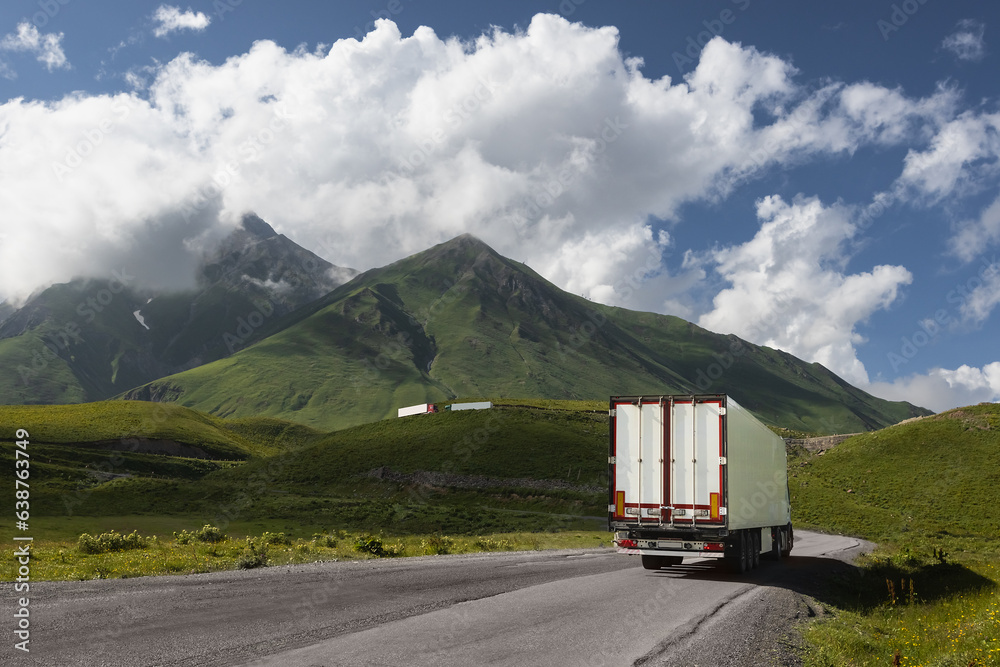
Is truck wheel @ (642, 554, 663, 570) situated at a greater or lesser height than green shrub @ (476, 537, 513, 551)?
greater

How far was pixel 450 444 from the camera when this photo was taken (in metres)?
97.1

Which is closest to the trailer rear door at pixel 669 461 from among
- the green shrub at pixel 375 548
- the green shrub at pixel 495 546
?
the green shrub at pixel 375 548

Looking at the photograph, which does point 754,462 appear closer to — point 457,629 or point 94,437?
point 457,629

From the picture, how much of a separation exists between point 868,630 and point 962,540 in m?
48.3

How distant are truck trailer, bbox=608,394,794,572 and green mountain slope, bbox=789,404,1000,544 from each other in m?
40.9

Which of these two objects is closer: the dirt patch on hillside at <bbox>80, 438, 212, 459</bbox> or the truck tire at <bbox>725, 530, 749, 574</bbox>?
the truck tire at <bbox>725, 530, 749, 574</bbox>

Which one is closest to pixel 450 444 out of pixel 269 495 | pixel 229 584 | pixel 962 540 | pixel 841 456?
pixel 269 495

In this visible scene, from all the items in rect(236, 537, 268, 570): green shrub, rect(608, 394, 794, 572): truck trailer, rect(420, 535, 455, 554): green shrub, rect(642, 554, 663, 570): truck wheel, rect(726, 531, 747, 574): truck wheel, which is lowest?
rect(420, 535, 455, 554): green shrub

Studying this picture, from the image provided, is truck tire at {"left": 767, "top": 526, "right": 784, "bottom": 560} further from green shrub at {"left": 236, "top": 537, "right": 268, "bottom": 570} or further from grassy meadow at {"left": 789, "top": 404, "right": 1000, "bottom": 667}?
green shrub at {"left": 236, "top": 537, "right": 268, "bottom": 570}

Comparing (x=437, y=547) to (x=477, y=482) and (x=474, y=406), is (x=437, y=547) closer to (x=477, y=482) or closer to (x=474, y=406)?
(x=477, y=482)

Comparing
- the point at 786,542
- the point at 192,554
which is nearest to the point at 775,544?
the point at 786,542

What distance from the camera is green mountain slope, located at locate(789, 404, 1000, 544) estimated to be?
204ft

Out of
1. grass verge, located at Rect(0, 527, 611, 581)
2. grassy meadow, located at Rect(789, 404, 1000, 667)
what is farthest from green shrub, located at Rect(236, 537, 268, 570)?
grassy meadow, located at Rect(789, 404, 1000, 667)

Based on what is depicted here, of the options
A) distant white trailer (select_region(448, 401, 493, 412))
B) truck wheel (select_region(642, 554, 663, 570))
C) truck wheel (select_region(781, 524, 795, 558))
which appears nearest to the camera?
truck wheel (select_region(642, 554, 663, 570))
